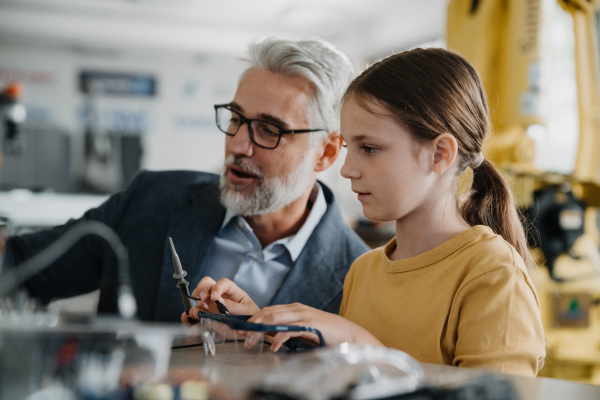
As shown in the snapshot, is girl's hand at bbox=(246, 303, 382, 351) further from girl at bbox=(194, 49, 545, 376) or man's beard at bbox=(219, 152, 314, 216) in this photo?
man's beard at bbox=(219, 152, 314, 216)

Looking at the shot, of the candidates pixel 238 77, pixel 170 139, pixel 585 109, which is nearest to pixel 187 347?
pixel 238 77

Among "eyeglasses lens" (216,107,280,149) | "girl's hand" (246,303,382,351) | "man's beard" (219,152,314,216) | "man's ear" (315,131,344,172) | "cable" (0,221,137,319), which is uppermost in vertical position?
"eyeglasses lens" (216,107,280,149)

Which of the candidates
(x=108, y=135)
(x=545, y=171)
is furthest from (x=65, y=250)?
(x=108, y=135)

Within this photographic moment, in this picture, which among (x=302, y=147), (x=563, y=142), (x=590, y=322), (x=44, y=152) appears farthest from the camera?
(x=44, y=152)

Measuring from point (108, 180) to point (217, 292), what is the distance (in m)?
4.05

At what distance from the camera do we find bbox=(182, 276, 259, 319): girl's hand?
0.82 metres

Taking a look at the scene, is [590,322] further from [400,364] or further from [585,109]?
[400,364]

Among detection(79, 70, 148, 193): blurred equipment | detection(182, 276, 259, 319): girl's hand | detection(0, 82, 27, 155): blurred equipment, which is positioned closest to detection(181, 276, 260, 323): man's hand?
detection(182, 276, 259, 319): girl's hand

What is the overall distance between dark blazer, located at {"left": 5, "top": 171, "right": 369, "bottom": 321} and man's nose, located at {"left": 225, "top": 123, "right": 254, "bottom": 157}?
0.13 metres

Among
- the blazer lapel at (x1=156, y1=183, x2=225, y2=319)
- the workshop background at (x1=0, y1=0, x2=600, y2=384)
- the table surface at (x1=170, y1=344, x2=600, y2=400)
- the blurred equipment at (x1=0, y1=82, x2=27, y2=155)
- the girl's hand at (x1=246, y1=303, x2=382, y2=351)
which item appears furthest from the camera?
the blurred equipment at (x1=0, y1=82, x2=27, y2=155)

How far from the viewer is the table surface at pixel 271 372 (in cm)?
47

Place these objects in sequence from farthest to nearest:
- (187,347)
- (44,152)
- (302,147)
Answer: (44,152)
(302,147)
(187,347)

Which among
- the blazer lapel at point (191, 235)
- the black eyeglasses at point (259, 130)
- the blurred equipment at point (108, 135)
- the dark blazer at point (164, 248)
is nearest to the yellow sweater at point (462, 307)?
the dark blazer at point (164, 248)

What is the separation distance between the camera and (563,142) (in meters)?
3.58
